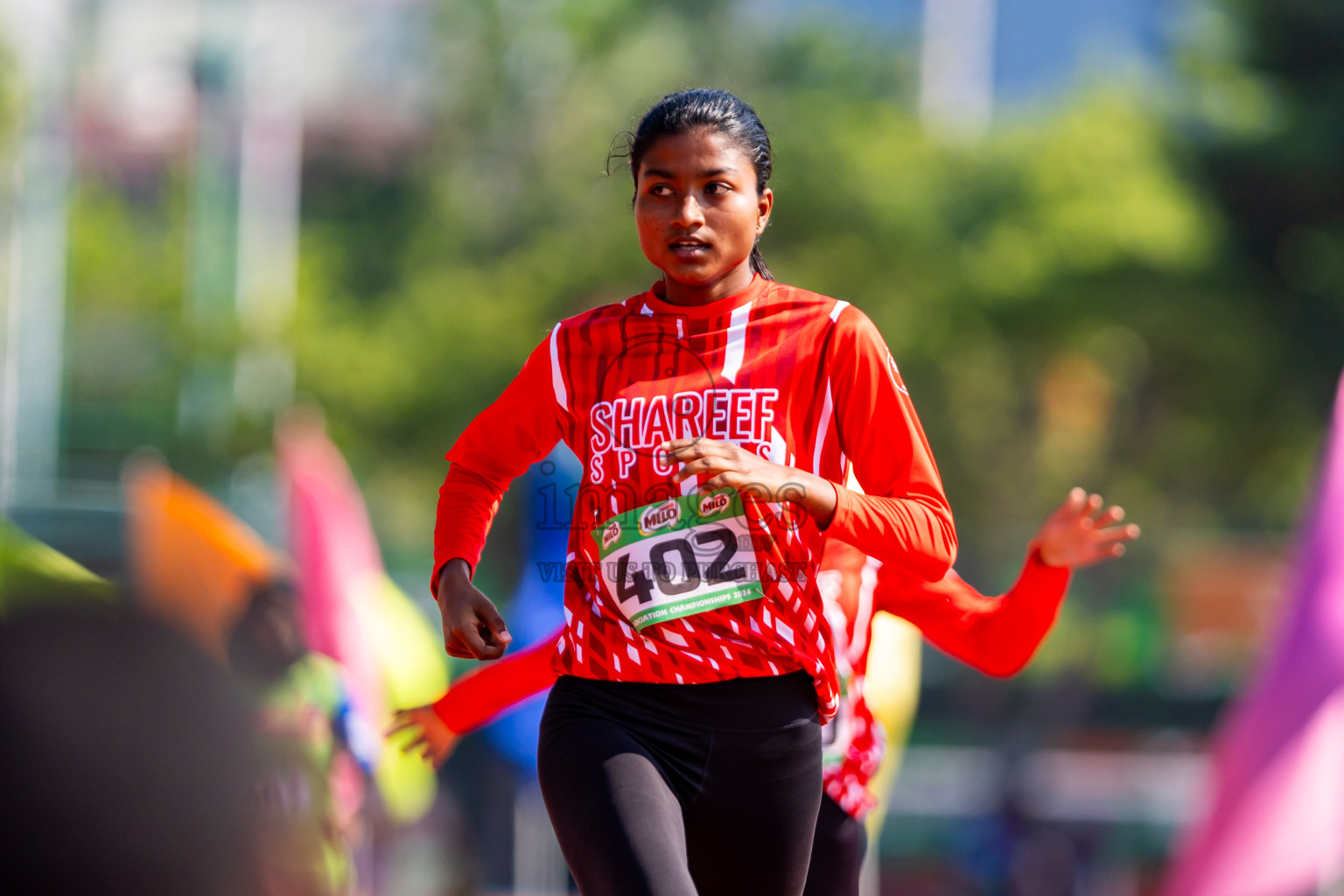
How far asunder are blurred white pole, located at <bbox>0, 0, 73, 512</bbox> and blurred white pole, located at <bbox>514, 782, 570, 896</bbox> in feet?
18.8

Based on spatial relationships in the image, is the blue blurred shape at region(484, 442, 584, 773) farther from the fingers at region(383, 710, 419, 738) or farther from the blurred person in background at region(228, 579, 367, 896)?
the fingers at region(383, 710, 419, 738)

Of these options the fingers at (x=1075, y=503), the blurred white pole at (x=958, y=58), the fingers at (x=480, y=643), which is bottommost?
the fingers at (x=480, y=643)

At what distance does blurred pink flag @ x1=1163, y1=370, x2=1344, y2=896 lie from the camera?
520 centimetres

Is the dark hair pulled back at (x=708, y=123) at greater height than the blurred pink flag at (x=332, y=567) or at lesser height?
greater

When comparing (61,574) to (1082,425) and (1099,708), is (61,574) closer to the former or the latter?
(1099,708)

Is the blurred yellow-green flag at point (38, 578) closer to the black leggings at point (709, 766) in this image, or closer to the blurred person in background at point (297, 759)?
the blurred person in background at point (297, 759)

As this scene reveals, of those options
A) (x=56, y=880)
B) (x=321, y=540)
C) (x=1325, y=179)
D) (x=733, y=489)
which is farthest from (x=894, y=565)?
(x=1325, y=179)

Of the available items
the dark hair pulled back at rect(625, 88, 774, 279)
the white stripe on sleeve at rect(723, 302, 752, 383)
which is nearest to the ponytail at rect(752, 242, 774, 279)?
the dark hair pulled back at rect(625, 88, 774, 279)

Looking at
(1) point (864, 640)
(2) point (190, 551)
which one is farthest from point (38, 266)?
(1) point (864, 640)

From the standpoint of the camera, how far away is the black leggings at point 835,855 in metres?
3.22

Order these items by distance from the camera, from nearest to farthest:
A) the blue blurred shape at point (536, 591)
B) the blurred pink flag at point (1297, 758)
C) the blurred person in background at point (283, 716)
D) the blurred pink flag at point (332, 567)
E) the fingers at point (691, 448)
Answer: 1. the fingers at point (691, 448)
2. the blurred person in background at point (283, 716)
3. the blue blurred shape at point (536, 591)
4. the blurred pink flag at point (1297, 758)
5. the blurred pink flag at point (332, 567)

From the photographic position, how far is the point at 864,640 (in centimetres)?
355

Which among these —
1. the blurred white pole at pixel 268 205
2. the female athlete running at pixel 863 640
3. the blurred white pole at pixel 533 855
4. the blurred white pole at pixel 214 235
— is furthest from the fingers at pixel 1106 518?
the blurred white pole at pixel 268 205

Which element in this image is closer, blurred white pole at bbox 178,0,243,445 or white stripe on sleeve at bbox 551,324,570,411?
white stripe on sleeve at bbox 551,324,570,411
